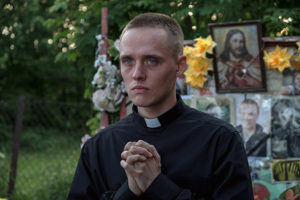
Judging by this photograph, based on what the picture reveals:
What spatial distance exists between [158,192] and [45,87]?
1834 cm

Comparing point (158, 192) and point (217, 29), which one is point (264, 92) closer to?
point (217, 29)

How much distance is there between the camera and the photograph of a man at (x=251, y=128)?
3.86m

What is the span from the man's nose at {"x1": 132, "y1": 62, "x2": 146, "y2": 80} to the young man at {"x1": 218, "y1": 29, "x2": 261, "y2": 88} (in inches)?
78.2

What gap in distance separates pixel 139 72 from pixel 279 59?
6.51 ft

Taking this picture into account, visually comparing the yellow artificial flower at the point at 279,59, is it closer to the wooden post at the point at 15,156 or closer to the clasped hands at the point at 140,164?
the clasped hands at the point at 140,164

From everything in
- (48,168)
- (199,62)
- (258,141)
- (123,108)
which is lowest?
(48,168)

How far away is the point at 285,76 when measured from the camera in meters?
3.83

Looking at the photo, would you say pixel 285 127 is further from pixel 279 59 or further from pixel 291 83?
pixel 279 59

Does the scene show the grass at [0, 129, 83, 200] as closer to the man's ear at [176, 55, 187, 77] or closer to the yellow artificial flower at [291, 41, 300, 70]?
the yellow artificial flower at [291, 41, 300, 70]

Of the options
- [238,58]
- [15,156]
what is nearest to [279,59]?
[238,58]

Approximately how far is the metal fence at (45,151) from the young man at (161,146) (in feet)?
12.2

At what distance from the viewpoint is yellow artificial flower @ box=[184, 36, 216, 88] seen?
393cm

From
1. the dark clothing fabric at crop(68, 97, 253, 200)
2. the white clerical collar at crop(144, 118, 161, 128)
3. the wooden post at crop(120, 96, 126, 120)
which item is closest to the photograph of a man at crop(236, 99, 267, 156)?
the wooden post at crop(120, 96, 126, 120)

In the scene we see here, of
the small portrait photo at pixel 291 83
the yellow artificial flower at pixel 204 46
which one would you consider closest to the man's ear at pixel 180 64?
the yellow artificial flower at pixel 204 46
